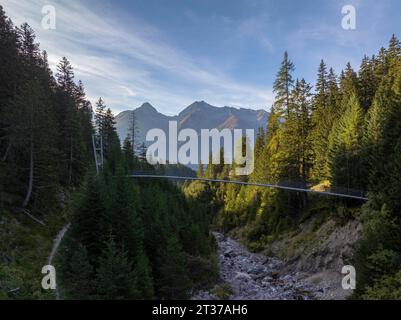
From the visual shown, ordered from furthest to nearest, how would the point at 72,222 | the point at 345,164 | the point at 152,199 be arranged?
1. the point at 152,199
2. the point at 345,164
3. the point at 72,222

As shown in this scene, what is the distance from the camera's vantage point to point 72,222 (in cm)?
2008

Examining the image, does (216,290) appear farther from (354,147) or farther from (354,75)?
(354,75)

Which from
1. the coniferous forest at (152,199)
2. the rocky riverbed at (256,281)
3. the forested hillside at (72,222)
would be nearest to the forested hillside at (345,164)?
the coniferous forest at (152,199)

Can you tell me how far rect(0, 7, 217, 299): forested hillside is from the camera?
15.9m

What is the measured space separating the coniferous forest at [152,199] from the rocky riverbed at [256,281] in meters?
2.42

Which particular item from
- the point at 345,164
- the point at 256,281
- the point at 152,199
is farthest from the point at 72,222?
the point at 345,164

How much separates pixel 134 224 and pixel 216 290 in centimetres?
1011

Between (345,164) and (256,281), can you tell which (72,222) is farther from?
(345,164)

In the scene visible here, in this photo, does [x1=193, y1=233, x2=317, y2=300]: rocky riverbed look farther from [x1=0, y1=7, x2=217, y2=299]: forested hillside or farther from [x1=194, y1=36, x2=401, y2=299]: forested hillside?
[x1=194, y1=36, x2=401, y2=299]: forested hillside

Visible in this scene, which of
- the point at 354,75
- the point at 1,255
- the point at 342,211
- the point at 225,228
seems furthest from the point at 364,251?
the point at 225,228

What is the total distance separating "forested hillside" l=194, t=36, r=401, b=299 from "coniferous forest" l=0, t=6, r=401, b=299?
13 centimetres

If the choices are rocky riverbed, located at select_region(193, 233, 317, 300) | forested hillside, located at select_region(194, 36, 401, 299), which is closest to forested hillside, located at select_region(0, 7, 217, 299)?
rocky riverbed, located at select_region(193, 233, 317, 300)

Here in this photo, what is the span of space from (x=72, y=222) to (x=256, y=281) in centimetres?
1938
